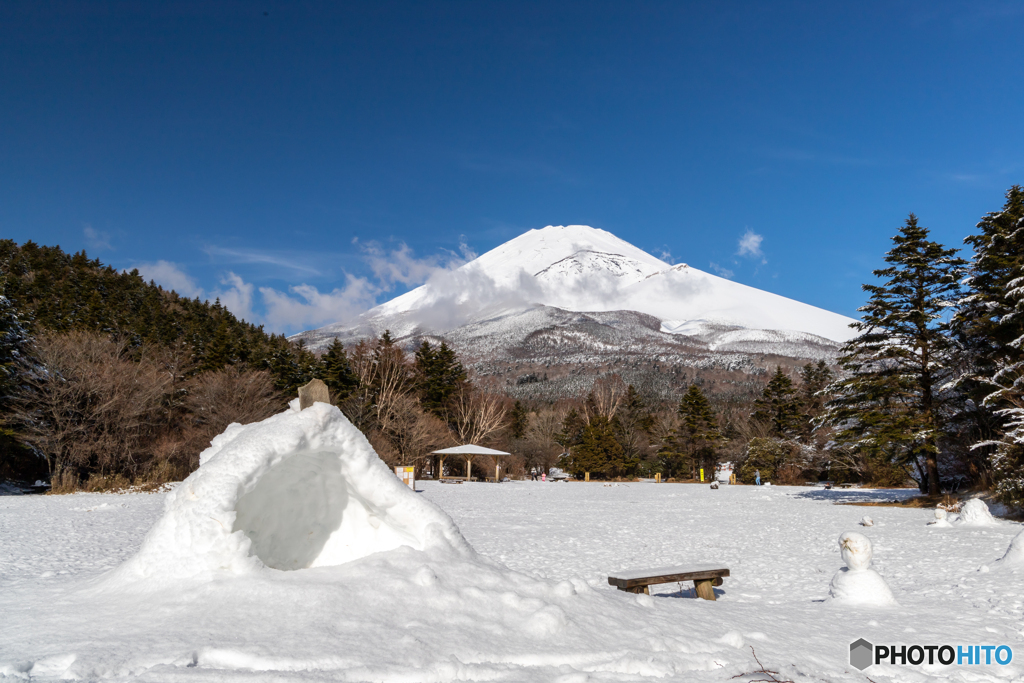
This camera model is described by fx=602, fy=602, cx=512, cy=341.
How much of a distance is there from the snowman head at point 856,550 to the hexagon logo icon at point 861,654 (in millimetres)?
1673

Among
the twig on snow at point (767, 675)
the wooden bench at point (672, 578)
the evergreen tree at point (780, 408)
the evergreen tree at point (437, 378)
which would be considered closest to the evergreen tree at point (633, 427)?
the evergreen tree at point (780, 408)

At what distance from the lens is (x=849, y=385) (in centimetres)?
2105

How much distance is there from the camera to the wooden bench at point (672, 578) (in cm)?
575

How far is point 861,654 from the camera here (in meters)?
4.37

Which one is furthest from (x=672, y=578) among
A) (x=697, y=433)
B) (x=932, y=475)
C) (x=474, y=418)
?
(x=697, y=433)

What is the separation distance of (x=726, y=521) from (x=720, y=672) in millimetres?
12147

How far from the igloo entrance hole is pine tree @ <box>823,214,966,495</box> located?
757 inches

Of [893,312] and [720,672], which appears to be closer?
[720,672]

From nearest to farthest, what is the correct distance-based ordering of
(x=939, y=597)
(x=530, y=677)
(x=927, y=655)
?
(x=530, y=677) → (x=927, y=655) → (x=939, y=597)

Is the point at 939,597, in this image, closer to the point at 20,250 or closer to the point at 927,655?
the point at 927,655

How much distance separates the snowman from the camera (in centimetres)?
604

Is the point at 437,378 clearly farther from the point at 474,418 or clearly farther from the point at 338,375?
the point at 338,375

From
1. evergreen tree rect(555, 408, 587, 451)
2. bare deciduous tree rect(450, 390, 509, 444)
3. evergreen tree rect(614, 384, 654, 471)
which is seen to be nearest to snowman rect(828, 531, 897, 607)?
bare deciduous tree rect(450, 390, 509, 444)

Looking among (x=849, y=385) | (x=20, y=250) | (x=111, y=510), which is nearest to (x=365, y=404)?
(x=111, y=510)
